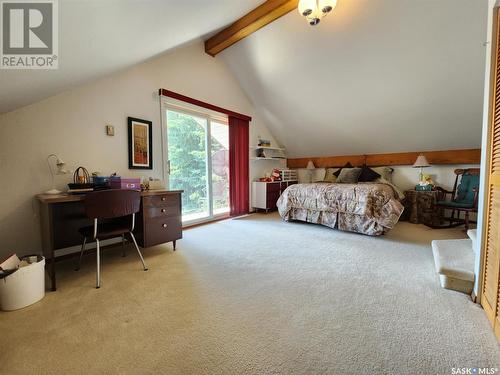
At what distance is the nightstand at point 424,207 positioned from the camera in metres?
3.51

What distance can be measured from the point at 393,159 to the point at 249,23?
11.8 ft

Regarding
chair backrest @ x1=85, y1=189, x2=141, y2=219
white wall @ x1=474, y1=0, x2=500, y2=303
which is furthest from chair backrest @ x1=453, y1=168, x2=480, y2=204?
chair backrest @ x1=85, y1=189, x2=141, y2=219

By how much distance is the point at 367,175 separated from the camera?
4.33m

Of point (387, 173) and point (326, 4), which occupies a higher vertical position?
point (326, 4)

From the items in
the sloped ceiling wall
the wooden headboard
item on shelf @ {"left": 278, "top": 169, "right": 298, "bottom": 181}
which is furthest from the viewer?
item on shelf @ {"left": 278, "top": 169, "right": 298, "bottom": 181}

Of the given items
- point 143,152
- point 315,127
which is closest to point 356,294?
point 143,152

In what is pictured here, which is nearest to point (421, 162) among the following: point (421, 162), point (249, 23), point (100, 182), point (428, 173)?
point (421, 162)

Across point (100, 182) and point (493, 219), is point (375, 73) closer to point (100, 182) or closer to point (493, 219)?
point (493, 219)

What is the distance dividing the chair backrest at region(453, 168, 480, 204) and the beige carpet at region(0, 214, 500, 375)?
6.21ft

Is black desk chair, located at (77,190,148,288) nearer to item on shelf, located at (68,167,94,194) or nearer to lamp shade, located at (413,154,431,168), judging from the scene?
item on shelf, located at (68,167,94,194)

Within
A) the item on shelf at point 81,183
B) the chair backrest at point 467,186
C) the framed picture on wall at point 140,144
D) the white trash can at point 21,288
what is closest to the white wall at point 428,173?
the chair backrest at point 467,186

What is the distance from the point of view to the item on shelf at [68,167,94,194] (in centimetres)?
209

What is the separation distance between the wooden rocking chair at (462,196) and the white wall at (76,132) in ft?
14.2

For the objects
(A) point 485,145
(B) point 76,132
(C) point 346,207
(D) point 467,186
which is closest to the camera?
(A) point 485,145
